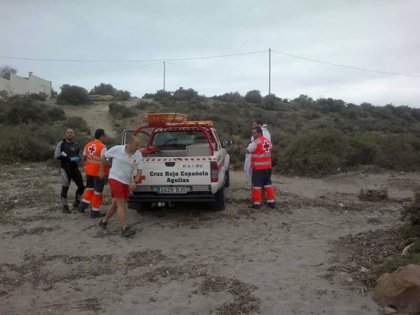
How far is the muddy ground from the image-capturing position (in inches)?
198

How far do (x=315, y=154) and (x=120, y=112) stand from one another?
79.3 feet

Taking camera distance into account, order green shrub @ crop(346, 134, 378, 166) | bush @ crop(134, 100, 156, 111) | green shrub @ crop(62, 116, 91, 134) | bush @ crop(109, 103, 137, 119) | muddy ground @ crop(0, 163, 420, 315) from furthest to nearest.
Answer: bush @ crop(134, 100, 156, 111)
bush @ crop(109, 103, 137, 119)
green shrub @ crop(62, 116, 91, 134)
green shrub @ crop(346, 134, 378, 166)
muddy ground @ crop(0, 163, 420, 315)

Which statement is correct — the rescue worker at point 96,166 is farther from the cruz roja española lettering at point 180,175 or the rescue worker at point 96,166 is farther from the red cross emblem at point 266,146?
the red cross emblem at point 266,146

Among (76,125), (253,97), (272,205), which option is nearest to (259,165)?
(272,205)

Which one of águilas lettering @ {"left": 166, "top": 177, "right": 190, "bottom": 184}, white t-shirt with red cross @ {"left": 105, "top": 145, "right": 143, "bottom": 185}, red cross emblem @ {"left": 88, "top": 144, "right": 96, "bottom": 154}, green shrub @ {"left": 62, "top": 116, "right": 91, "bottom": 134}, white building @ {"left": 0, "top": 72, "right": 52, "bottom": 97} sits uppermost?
white building @ {"left": 0, "top": 72, "right": 52, "bottom": 97}

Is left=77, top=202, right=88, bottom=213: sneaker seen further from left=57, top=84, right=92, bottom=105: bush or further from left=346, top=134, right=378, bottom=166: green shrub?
left=57, top=84, right=92, bottom=105: bush

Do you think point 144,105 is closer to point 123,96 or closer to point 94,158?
point 123,96

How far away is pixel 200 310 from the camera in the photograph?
4840mm

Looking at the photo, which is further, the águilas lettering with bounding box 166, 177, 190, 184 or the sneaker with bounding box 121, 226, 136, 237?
the águilas lettering with bounding box 166, 177, 190, 184

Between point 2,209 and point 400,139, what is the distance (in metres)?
12.9

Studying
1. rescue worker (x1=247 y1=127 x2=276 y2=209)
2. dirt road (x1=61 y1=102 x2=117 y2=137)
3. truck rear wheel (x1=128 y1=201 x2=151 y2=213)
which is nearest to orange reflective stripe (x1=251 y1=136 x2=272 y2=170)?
rescue worker (x1=247 y1=127 x2=276 y2=209)

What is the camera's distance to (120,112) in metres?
36.8

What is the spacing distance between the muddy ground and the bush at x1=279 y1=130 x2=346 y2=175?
4292 millimetres

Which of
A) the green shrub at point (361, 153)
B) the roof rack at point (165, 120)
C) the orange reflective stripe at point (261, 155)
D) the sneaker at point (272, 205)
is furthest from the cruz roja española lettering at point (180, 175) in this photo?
the green shrub at point (361, 153)
